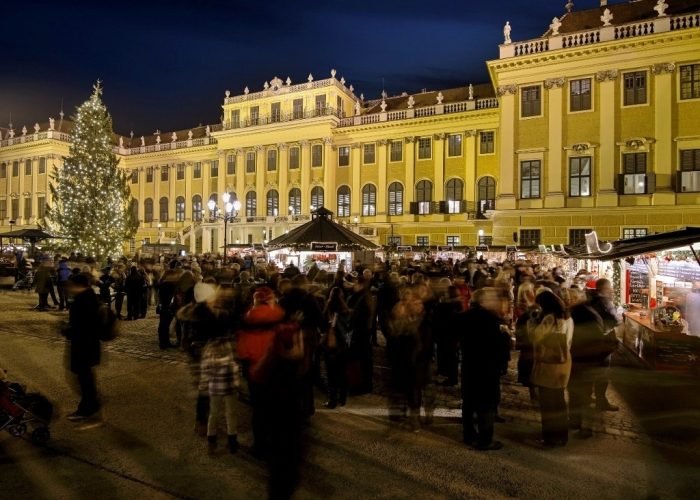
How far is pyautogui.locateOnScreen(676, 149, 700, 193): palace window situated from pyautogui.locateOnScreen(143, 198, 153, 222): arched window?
5082 centimetres

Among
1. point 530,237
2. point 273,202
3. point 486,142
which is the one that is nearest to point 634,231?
point 530,237

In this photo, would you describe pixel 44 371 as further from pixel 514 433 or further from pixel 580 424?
pixel 580 424

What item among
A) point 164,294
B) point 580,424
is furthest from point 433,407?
point 164,294

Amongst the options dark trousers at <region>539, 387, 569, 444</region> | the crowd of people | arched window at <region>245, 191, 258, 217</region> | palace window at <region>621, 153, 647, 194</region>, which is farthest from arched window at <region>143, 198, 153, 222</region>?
dark trousers at <region>539, 387, 569, 444</region>

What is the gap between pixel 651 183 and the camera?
26.8 meters

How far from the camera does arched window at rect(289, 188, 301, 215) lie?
153 feet

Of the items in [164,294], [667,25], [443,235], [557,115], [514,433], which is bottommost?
[514,433]

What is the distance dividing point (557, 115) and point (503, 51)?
505 cm

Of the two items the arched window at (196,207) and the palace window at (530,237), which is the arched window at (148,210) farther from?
the palace window at (530,237)

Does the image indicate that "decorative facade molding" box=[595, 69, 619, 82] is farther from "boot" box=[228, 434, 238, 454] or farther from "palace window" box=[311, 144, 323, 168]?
"boot" box=[228, 434, 238, 454]

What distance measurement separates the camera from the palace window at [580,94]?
1121 inches

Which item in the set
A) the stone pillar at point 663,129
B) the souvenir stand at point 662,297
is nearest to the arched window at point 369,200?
the stone pillar at point 663,129

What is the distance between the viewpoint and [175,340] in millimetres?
11391

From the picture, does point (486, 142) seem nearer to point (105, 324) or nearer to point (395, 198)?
point (395, 198)
